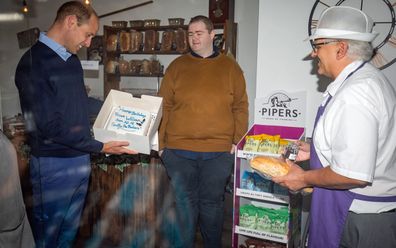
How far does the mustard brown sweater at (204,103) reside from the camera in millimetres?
2232

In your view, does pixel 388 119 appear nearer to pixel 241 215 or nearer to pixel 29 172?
pixel 241 215

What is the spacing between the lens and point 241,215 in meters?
2.37

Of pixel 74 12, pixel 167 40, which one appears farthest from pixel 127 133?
pixel 167 40

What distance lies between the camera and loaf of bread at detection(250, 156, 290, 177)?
1.50 m

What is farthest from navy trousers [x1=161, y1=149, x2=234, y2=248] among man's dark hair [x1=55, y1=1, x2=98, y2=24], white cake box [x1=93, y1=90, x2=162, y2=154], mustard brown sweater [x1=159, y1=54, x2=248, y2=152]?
man's dark hair [x1=55, y1=1, x2=98, y2=24]

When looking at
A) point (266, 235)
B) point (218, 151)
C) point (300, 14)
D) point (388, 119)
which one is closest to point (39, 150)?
point (218, 151)

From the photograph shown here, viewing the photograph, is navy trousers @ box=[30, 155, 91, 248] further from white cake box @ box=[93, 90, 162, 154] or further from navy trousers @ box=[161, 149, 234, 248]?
navy trousers @ box=[161, 149, 234, 248]

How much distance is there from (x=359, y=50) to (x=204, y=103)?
108 cm

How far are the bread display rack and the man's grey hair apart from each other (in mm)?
957

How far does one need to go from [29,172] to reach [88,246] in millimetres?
1001

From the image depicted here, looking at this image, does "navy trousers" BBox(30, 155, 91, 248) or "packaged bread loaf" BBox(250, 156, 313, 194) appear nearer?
"packaged bread loaf" BBox(250, 156, 313, 194)

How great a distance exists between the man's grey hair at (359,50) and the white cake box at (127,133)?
1121mm

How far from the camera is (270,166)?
1544mm

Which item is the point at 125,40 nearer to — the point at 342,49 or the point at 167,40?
the point at 167,40
